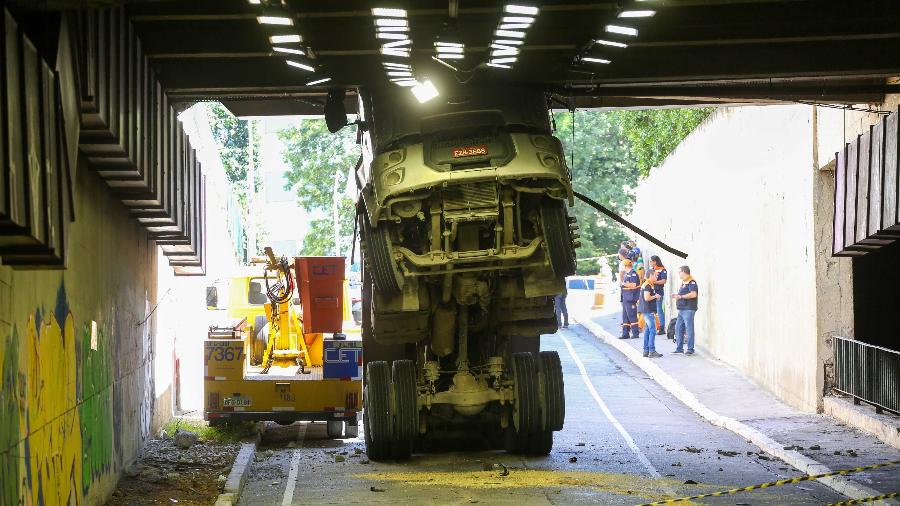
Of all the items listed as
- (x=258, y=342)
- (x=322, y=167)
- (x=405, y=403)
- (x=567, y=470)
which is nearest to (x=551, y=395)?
(x=567, y=470)

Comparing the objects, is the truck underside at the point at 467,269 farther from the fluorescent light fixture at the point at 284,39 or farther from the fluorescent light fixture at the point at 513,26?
the fluorescent light fixture at the point at 284,39

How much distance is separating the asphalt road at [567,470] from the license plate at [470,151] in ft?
11.5

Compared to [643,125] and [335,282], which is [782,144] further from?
[643,125]

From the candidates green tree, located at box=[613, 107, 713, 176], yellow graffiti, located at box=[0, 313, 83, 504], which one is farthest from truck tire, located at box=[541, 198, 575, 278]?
green tree, located at box=[613, 107, 713, 176]

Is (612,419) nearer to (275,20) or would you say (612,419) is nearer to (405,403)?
(405,403)

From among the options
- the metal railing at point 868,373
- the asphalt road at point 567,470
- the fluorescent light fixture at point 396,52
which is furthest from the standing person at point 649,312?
the fluorescent light fixture at point 396,52

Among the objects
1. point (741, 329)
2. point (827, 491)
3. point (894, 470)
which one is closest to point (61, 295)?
point (827, 491)

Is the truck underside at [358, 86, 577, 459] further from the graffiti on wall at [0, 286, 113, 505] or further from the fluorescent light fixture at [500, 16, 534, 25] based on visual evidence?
the graffiti on wall at [0, 286, 113, 505]

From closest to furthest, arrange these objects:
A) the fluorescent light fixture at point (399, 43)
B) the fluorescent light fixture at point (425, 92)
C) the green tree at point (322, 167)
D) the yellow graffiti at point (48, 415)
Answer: the yellow graffiti at point (48, 415), the fluorescent light fixture at point (399, 43), the fluorescent light fixture at point (425, 92), the green tree at point (322, 167)

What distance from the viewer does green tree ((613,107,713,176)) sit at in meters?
37.8

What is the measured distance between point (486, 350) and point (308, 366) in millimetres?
5203

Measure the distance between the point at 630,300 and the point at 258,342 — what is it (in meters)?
12.2

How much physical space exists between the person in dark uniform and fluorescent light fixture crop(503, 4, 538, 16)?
18369 mm

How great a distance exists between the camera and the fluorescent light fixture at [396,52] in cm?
1335
